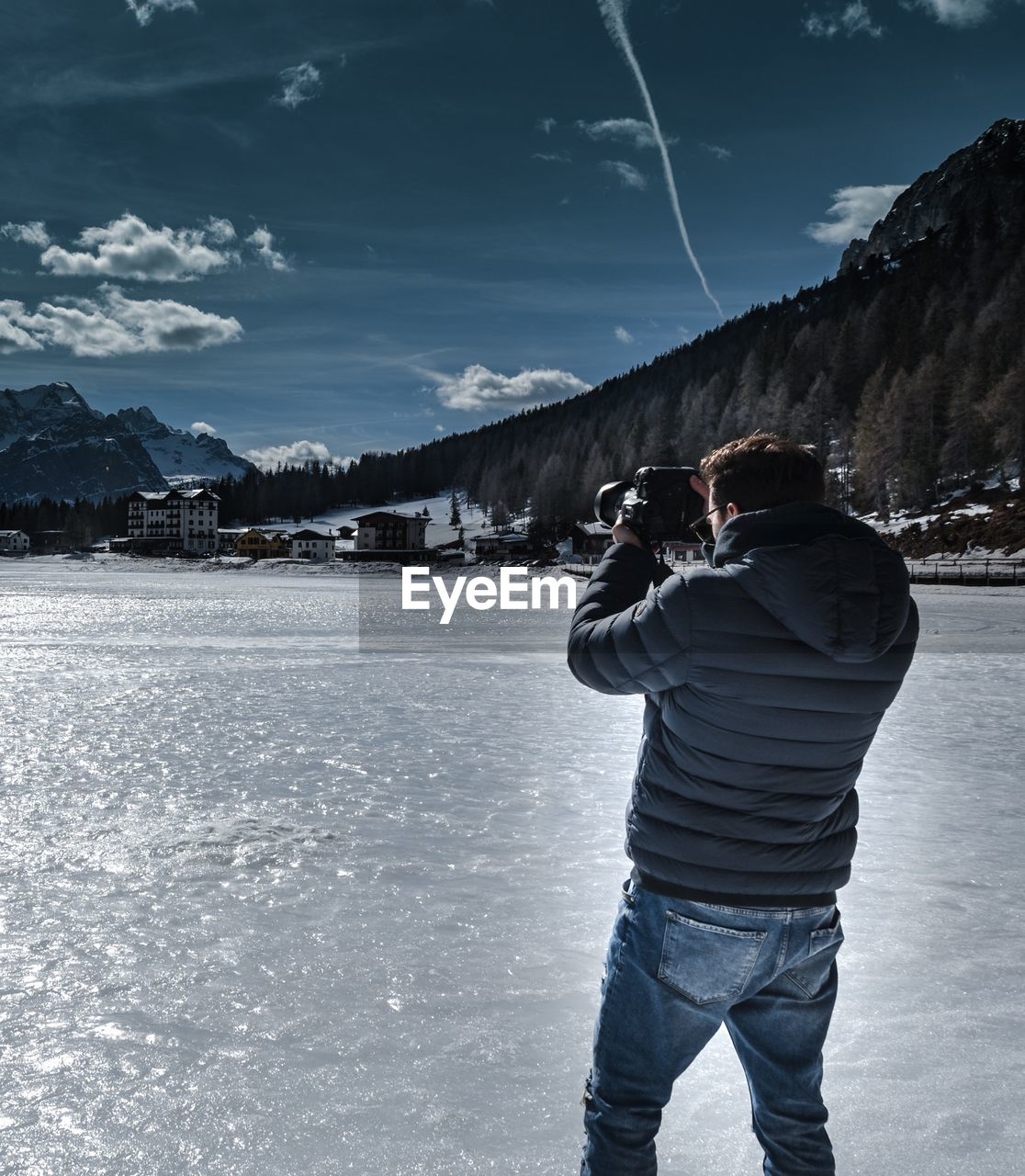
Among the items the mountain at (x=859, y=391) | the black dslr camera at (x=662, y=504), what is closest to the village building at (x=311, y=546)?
the mountain at (x=859, y=391)

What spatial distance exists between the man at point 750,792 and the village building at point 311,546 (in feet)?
379

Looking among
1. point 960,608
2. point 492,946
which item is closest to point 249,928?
point 492,946

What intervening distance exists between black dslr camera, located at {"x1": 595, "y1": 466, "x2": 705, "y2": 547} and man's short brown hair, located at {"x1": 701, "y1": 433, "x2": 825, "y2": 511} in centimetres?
25

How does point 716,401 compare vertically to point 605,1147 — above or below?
above

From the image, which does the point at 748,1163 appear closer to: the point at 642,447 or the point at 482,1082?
the point at 482,1082

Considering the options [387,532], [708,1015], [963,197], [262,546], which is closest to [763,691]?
[708,1015]

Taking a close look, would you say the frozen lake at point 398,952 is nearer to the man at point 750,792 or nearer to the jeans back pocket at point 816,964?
the man at point 750,792

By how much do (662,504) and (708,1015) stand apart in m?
1.17

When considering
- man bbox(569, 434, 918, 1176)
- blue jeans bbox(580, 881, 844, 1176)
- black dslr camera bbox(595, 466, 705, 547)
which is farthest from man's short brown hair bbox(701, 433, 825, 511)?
blue jeans bbox(580, 881, 844, 1176)

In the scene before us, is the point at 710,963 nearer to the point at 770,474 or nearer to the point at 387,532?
the point at 770,474

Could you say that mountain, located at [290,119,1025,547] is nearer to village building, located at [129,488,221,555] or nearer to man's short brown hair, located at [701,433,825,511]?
village building, located at [129,488,221,555]

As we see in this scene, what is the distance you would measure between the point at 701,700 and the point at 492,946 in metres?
Result: 2.35

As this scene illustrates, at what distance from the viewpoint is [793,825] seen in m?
1.79

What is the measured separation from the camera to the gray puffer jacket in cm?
163
